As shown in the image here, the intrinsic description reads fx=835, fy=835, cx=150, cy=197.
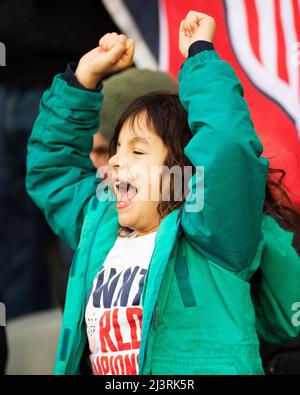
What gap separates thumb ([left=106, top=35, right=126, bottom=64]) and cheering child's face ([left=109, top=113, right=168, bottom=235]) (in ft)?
0.54

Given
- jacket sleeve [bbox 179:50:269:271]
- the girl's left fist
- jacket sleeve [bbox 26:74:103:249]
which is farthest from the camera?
jacket sleeve [bbox 26:74:103:249]

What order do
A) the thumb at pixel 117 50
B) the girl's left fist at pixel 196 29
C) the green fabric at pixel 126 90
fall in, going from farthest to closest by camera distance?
1. the green fabric at pixel 126 90
2. the thumb at pixel 117 50
3. the girl's left fist at pixel 196 29

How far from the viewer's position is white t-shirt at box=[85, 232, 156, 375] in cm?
178

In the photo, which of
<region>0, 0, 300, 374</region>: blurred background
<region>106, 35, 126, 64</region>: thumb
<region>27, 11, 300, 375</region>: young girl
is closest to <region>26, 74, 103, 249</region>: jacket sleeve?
<region>27, 11, 300, 375</region>: young girl

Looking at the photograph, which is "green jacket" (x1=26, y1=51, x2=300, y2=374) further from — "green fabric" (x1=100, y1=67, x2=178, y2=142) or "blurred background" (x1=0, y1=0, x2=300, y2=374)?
"green fabric" (x1=100, y1=67, x2=178, y2=142)

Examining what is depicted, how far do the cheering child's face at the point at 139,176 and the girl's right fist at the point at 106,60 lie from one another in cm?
16

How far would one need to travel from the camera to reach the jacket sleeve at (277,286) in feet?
6.23

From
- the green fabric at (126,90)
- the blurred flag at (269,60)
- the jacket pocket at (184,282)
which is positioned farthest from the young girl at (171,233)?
the green fabric at (126,90)

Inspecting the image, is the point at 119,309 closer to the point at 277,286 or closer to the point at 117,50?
the point at 277,286

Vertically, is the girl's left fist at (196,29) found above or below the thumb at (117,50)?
above

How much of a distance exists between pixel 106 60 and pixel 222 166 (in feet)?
1.47

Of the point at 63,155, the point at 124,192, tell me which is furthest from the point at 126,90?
the point at 124,192

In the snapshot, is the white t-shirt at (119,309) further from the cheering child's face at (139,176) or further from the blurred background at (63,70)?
the blurred background at (63,70)

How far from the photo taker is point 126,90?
2463 millimetres
